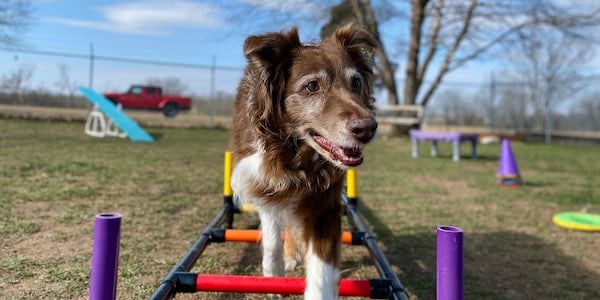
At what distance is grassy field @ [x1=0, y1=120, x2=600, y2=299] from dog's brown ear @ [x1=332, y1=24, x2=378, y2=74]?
1743 millimetres

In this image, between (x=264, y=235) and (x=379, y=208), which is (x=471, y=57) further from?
(x=264, y=235)

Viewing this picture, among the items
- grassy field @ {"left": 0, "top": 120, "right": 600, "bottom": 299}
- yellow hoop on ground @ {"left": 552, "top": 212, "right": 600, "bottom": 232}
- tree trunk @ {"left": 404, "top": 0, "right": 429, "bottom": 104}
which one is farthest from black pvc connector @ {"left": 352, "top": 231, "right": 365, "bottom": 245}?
tree trunk @ {"left": 404, "top": 0, "right": 429, "bottom": 104}

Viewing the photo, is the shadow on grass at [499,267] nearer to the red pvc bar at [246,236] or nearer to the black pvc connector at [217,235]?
the red pvc bar at [246,236]

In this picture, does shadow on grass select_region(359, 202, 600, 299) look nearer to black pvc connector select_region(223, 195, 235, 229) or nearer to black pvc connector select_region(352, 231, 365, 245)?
black pvc connector select_region(352, 231, 365, 245)

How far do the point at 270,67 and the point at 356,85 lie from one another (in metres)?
0.56

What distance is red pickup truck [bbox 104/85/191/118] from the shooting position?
20797 millimetres

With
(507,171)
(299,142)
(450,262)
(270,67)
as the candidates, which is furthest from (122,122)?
(450,262)

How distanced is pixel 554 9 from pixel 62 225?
21.5m

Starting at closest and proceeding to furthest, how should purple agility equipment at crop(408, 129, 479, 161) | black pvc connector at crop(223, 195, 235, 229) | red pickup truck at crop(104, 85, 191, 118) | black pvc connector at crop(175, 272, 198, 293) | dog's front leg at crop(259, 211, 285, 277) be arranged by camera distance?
black pvc connector at crop(175, 272, 198, 293)
dog's front leg at crop(259, 211, 285, 277)
black pvc connector at crop(223, 195, 235, 229)
purple agility equipment at crop(408, 129, 479, 161)
red pickup truck at crop(104, 85, 191, 118)

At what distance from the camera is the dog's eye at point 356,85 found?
288 centimetres

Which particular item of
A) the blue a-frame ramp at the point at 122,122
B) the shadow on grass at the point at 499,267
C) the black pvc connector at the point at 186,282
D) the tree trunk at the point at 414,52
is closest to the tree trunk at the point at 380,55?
the tree trunk at the point at 414,52

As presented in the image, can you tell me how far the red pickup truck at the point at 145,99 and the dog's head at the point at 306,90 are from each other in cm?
1854

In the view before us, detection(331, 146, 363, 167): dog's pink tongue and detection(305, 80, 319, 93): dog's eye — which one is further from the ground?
detection(305, 80, 319, 93): dog's eye

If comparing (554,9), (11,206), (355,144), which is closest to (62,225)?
(11,206)
